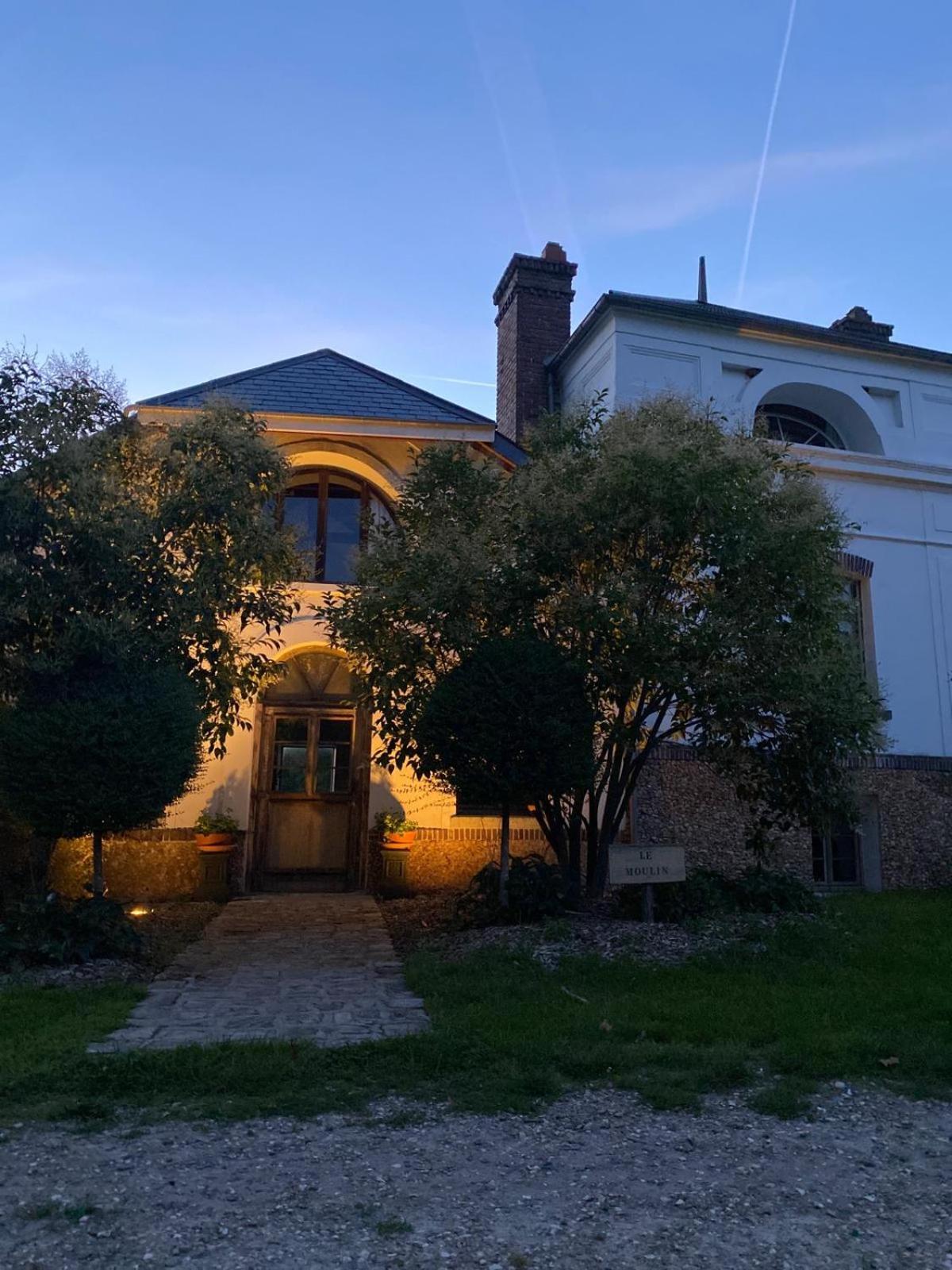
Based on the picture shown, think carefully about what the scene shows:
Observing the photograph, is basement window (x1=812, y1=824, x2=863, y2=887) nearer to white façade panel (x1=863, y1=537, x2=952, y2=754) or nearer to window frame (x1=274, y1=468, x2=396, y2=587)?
white façade panel (x1=863, y1=537, x2=952, y2=754)

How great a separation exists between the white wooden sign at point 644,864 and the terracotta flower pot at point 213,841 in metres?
4.90

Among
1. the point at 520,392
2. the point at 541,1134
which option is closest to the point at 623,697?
the point at 541,1134

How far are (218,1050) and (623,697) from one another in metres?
4.88

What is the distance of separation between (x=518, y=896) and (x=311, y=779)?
15.0 ft

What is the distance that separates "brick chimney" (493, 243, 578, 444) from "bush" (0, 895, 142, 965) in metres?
10.3

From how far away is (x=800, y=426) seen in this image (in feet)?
52.6

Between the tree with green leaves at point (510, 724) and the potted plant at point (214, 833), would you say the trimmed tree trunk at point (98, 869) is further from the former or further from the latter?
the potted plant at point (214, 833)

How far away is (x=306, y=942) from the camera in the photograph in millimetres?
9617

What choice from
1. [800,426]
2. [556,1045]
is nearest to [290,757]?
[556,1045]

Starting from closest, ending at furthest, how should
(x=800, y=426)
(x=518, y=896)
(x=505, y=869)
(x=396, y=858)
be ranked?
(x=518, y=896) < (x=505, y=869) < (x=396, y=858) < (x=800, y=426)

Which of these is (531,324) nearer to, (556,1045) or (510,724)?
(510,724)

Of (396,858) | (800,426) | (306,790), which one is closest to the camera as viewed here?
(396,858)

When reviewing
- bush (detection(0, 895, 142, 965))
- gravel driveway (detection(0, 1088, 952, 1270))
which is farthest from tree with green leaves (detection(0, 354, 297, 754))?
gravel driveway (detection(0, 1088, 952, 1270))

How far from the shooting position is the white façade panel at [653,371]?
46.7 ft
